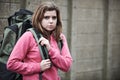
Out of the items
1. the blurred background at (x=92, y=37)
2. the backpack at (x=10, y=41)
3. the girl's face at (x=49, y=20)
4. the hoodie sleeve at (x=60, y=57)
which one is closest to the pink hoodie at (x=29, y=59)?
the hoodie sleeve at (x=60, y=57)

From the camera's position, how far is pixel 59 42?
309 centimetres

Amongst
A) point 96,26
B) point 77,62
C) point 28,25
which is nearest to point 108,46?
point 96,26

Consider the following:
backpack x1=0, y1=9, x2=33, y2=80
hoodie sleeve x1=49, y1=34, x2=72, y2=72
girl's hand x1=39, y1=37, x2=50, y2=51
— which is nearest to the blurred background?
backpack x1=0, y1=9, x2=33, y2=80

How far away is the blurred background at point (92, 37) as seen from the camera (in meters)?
6.50

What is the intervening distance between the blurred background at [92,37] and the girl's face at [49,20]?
3.22 metres

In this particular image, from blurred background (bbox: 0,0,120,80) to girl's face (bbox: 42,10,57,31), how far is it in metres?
3.22

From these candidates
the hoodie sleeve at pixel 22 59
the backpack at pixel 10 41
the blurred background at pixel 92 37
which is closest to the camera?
the hoodie sleeve at pixel 22 59

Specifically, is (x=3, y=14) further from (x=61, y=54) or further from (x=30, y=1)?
(x=61, y=54)

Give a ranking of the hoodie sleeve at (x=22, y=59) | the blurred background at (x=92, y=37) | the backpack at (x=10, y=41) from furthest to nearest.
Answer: the blurred background at (x=92, y=37), the backpack at (x=10, y=41), the hoodie sleeve at (x=22, y=59)

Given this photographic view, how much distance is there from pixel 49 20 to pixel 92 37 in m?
4.28

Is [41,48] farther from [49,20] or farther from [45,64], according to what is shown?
[49,20]

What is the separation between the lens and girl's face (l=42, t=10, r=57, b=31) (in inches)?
114

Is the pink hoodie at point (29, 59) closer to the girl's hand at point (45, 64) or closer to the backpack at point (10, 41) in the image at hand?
the girl's hand at point (45, 64)

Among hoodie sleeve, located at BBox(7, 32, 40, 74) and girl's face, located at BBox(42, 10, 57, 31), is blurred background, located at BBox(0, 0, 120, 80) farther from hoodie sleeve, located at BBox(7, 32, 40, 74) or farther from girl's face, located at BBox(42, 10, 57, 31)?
hoodie sleeve, located at BBox(7, 32, 40, 74)
